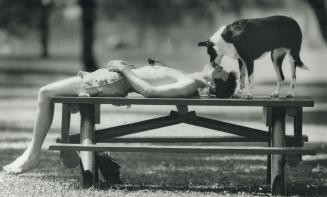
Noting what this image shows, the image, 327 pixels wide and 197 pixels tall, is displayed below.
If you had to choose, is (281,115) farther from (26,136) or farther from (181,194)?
(26,136)

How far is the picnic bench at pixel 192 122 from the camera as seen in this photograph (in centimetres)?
677

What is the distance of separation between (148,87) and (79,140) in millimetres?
1118

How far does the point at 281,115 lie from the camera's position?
23.3 feet

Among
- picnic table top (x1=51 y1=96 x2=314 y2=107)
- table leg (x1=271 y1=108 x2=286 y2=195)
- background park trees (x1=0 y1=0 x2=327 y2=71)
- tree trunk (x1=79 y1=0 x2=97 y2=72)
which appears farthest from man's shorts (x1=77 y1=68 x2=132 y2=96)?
tree trunk (x1=79 y1=0 x2=97 y2=72)

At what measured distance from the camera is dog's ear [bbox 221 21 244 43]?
7207 mm

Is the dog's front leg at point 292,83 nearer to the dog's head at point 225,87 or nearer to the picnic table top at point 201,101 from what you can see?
the picnic table top at point 201,101

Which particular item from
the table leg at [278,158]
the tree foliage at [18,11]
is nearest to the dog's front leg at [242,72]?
the table leg at [278,158]

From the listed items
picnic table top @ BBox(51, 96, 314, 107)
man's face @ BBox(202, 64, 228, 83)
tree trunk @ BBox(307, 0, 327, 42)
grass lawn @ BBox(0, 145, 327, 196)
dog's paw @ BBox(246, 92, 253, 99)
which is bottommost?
grass lawn @ BBox(0, 145, 327, 196)

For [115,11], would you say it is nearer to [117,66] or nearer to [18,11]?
[18,11]

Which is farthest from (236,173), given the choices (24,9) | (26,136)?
(24,9)

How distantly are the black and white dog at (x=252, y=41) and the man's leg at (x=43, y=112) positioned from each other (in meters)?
1.23

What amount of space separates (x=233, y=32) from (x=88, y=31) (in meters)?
25.1

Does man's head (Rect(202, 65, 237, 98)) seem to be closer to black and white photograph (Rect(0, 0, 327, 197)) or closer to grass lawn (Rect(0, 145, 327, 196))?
black and white photograph (Rect(0, 0, 327, 197))

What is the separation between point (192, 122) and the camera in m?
7.57
